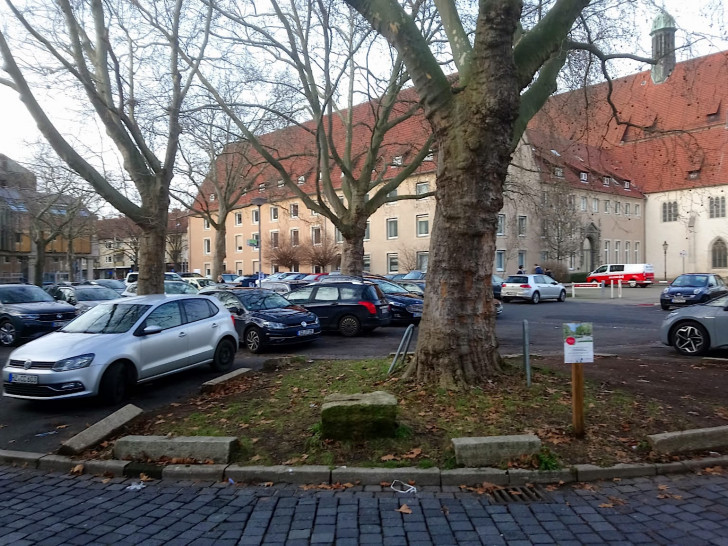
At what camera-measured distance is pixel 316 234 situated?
5544 centimetres

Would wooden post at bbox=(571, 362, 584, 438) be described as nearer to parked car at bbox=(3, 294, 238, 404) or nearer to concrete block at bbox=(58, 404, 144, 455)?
concrete block at bbox=(58, 404, 144, 455)

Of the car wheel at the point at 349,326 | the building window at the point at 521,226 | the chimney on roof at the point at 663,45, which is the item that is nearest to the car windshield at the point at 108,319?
the car wheel at the point at 349,326

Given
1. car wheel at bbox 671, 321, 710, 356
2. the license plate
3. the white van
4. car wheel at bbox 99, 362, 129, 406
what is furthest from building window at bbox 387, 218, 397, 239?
the license plate

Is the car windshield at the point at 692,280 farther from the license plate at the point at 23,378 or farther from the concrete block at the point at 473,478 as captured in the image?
the license plate at the point at 23,378

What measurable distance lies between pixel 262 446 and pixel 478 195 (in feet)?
13.3

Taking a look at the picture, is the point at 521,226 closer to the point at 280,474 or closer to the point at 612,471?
the point at 612,471

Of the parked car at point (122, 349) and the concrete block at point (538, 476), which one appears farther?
the parked car at point (122, 349)

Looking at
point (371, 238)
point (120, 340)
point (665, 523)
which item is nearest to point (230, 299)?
point (120, 340)

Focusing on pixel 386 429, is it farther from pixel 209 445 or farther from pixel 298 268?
pixel 298 268

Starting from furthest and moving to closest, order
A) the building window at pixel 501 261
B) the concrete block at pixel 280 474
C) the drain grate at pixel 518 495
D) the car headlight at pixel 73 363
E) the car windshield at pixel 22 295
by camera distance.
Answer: the building window at pixel 501 261 < the car windshield at pixel 22 295 < the car headlight at pixel 73 363 < the concrete block at pixel 280 474 < the drain grate at pixel 518 495

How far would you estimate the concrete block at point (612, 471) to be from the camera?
488 centimetres

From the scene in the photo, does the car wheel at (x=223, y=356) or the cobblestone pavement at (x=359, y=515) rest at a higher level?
the car wheel at (x=223, y=356)

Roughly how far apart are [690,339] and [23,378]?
11.9 meters

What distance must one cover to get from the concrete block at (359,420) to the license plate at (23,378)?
4.53 metres
